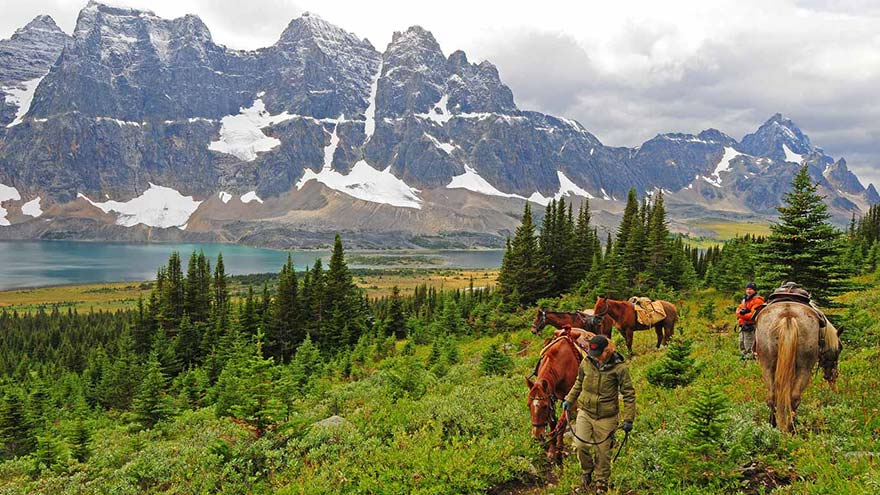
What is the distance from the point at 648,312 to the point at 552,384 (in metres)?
10.3

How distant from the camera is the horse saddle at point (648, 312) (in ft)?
57.4

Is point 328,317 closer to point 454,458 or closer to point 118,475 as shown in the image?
point 118,475

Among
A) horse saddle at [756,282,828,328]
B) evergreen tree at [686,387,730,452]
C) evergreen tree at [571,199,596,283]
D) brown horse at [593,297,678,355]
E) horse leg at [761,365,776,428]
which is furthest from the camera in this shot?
evergreen tree at [571,199,596,283]

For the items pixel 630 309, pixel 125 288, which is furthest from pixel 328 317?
pixel 125 288

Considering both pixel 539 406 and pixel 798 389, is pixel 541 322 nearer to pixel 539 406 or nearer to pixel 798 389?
pixel 539 406

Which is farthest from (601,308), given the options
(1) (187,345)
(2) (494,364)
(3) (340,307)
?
(1) (187,345)

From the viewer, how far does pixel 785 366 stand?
8094 mm

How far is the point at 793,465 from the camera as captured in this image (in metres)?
7.19

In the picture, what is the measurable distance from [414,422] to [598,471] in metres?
5.16

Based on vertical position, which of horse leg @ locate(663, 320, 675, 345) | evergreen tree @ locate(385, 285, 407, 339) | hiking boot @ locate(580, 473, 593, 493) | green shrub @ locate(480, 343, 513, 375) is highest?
horse leg @ locate(663, 320, 675, 345)

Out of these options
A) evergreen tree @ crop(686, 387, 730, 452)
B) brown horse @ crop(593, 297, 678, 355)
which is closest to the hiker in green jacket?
evergreen tree @ crop(686, 387, 730, 452)

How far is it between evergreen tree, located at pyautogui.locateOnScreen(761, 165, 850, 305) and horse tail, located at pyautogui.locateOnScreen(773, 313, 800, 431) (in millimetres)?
8670

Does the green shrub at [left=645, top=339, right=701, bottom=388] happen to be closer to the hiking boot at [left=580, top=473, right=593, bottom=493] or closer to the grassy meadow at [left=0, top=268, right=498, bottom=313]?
the hiking boot at [left=580, top=473, right=593, bottom=493]

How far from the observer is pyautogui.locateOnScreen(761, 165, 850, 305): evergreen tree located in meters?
15.1
